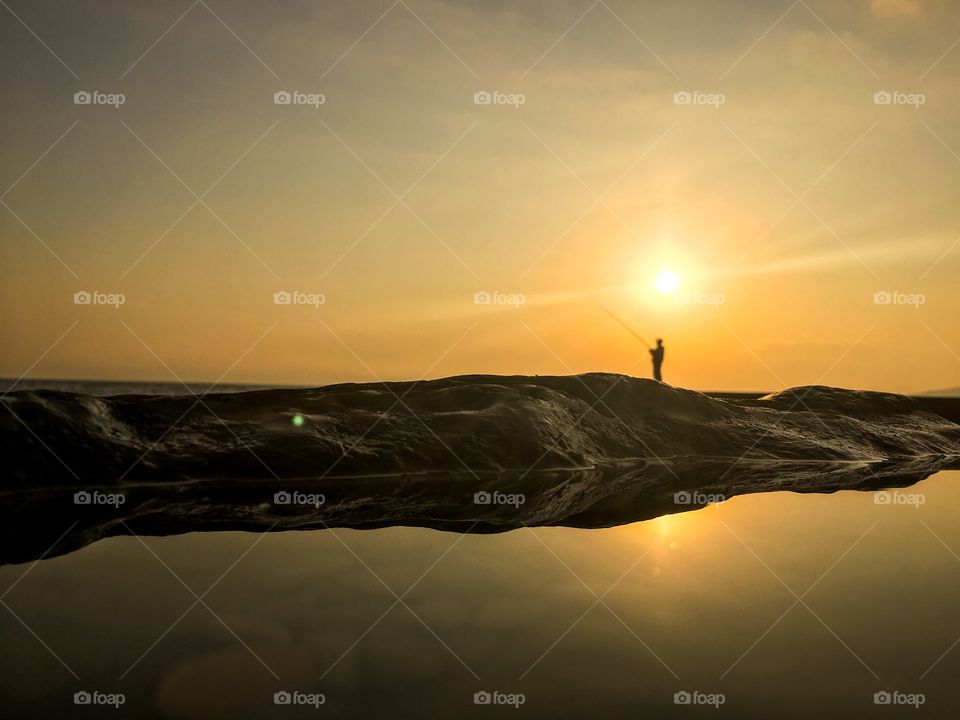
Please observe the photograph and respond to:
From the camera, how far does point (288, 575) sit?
6281mm

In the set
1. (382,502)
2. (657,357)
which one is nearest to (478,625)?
(382,502)

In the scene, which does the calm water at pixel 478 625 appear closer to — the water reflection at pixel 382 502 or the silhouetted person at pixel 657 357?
the water reflection at pixel 382 502

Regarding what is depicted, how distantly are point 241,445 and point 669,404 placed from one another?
28.5 ft

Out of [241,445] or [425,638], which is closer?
[425,638]

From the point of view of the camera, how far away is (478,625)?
5.18 metres

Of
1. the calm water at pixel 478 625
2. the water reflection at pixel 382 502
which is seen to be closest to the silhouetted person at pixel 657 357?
the water reflection at pixel 382 502

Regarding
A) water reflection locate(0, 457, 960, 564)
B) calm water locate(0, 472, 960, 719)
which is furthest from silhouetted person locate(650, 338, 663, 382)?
calm water locate(0, 472, 960, 719)

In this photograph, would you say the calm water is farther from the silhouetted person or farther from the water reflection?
the silhouetted person

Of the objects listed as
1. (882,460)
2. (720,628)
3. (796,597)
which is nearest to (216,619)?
(720,628)

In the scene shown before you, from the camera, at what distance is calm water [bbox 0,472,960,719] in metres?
4.19

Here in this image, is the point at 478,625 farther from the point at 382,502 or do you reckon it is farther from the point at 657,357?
the point at 657,357

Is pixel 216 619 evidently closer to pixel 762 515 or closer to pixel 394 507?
pixel 394 507

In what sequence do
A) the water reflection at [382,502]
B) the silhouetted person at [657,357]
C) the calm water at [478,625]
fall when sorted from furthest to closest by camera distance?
the silhouetted person at [657,357] → the water reflection at [382,502] → the calm water at [478,625]

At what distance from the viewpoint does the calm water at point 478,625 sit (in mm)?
4191
